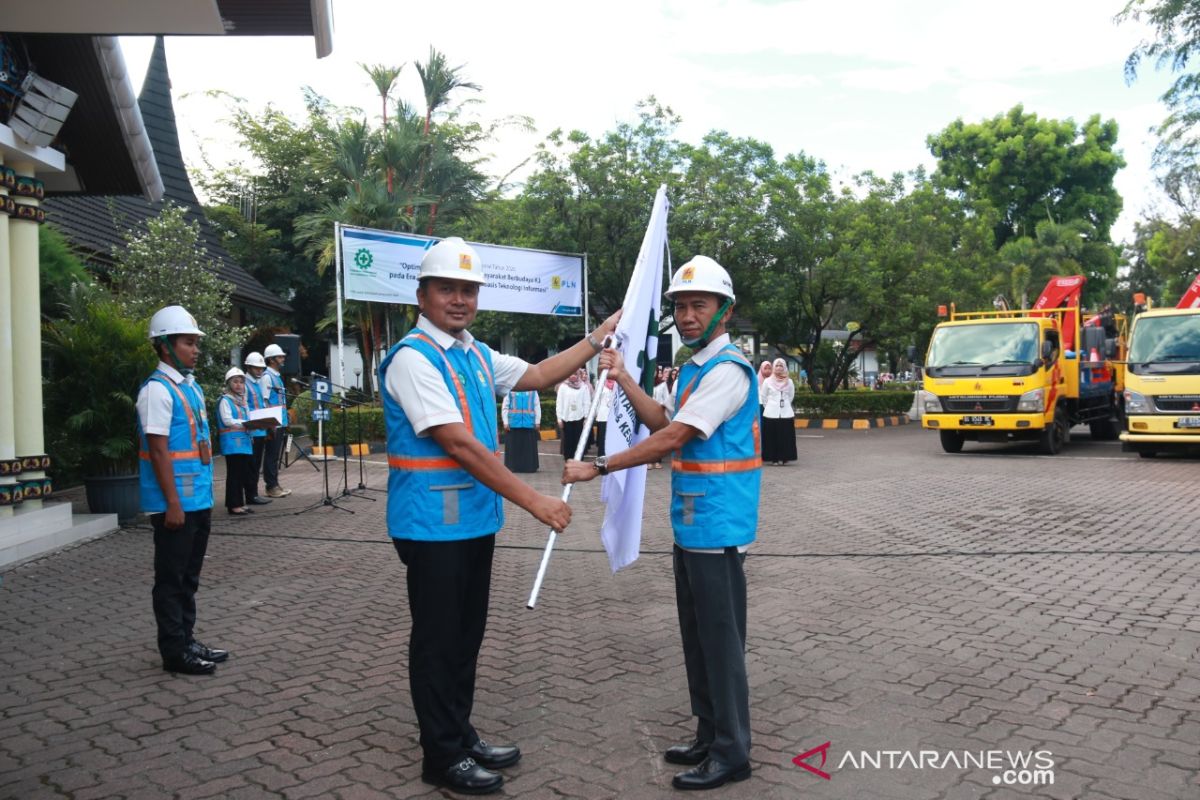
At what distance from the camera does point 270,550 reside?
9148mm

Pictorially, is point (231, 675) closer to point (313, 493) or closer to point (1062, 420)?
point (313, 493)

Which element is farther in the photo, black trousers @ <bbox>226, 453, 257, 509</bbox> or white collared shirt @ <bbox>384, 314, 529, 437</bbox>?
black trousers @ <bbox>226, 453, 257, 509</bbox>

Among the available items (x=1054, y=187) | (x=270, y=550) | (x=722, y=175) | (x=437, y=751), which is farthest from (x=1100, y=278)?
(x=437, y=751)

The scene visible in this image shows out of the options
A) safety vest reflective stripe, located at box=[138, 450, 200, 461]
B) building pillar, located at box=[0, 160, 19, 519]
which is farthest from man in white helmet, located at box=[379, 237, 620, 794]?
building pillar, located at box=[0, 160, 19, 519]

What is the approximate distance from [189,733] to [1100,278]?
160ft

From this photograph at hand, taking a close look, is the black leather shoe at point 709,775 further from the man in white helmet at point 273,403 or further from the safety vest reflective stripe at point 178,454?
the man in white helmet at point 273,403

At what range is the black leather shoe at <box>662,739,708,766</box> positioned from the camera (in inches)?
154

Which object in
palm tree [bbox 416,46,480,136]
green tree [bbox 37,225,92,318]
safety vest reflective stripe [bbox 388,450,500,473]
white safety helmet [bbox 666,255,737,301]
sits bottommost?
safety vest reflective stripe [bbox 388,450,500,473]

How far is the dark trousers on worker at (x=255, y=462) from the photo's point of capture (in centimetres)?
1212

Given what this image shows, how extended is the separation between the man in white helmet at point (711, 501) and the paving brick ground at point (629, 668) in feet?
0.75

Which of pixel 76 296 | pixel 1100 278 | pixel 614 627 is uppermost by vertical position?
pixel 1100 278

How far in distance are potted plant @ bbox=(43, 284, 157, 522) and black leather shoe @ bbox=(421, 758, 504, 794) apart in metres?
8.10

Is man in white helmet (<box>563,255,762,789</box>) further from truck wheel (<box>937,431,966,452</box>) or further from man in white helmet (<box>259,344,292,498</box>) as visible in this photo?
truck wheel (<box>937,431,966,452</box>)

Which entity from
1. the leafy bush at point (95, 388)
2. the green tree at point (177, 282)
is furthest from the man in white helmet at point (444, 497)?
the green tree at point (177, 282)
